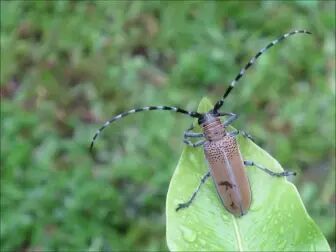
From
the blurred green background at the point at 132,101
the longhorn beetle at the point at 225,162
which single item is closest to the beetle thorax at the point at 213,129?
the longhorn beetle at the point at 225,162

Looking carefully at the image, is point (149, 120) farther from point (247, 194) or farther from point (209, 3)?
point (247, 194)

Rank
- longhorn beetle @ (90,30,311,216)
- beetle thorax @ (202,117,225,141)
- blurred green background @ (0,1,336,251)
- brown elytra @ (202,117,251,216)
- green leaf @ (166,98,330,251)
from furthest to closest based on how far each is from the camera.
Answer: blurred green background @ (0,1,336,251) < beetle thorax @ (202,117,225,141) < brown elytra @ (202,117,251,216) < longhorn beetle @ (90,30,311,216) < green leaf @ (166,98,330,251)

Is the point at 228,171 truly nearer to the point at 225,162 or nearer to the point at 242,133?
the point at 225,162

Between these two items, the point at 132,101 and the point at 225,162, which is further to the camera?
the point at 132,101

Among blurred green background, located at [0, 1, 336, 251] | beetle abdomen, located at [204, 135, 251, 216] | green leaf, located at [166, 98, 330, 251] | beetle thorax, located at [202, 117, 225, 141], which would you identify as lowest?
green leaf, located at [166, 98, 330, 251]

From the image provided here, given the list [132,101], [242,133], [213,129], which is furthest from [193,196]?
[132,101]

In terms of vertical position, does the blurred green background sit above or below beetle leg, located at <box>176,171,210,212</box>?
above

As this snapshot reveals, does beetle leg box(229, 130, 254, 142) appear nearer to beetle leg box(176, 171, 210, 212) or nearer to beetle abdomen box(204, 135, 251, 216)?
beetle abdomen box(204, 135, 251, 216)

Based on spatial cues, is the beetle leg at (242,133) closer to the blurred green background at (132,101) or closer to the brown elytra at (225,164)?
the brown elytra at (225,164)

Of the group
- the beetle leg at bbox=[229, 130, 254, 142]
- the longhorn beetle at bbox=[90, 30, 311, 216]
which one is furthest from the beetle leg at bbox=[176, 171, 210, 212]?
the beetle leg at bbox=[229, 130, 254, 142]
